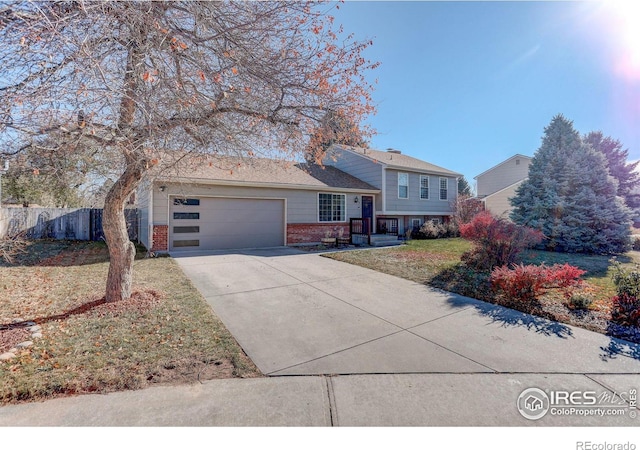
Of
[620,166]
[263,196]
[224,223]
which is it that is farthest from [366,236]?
[620,166]

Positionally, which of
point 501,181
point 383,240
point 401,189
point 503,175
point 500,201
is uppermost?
point 503,175

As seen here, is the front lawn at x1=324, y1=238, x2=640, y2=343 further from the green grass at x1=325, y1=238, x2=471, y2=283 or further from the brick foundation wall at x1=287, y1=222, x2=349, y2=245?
the brick foundation wall at x1=287, y1=222, x2=349, y2=245

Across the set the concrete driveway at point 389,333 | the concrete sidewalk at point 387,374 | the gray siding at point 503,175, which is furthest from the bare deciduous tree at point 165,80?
the gray siding at point 503,175

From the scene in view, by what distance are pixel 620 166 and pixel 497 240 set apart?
11.4 metres

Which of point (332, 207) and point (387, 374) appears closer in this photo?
point (387, 374)

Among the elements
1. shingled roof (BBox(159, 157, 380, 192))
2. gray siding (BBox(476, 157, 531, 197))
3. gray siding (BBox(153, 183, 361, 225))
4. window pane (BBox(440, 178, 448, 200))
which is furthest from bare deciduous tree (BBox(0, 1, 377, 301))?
gray siding (BBox(476, 157, 531, 197))

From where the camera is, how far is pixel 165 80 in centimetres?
334

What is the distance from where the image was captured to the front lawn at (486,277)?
15.0 ft

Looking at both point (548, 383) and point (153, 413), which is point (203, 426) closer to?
point (153, 413)

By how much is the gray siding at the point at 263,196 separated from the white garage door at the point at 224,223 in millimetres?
247

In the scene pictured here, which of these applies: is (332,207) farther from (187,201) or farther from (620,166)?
(620,166)

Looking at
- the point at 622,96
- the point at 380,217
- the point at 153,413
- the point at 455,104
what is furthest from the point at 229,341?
the point at 380,217

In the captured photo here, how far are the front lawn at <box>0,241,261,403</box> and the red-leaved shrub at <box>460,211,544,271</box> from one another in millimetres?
7016

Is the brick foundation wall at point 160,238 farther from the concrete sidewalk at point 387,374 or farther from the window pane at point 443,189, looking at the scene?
the window pane at point 443,189
